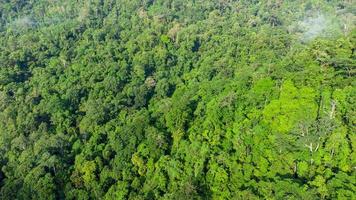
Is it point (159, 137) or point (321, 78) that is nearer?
point (321, 78)

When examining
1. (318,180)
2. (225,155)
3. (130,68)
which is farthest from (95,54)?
(318,180)

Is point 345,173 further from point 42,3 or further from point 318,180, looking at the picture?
point 42,3

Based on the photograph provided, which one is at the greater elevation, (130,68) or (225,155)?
(225,155)


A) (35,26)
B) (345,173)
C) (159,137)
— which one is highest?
(345,173)

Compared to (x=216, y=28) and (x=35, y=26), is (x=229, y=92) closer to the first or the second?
(x=216, y=28)

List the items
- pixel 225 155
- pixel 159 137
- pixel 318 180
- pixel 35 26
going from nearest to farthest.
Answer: pixel 318 180, pixel 225 155, pixel 159 137, pixel 35 26

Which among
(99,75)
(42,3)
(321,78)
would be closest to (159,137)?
(321,78)

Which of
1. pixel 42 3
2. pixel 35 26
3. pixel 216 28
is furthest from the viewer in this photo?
pixel 42 3
